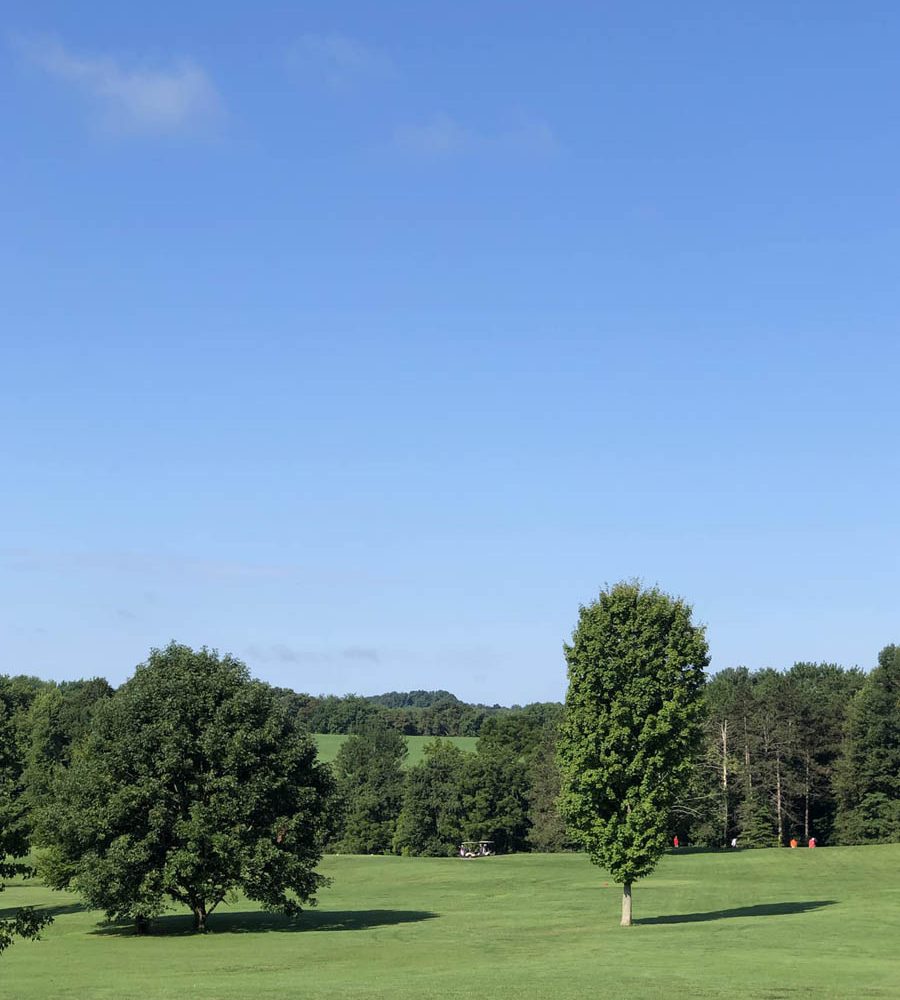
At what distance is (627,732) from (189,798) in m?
20.9

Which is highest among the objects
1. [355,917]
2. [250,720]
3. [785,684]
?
[785,684]

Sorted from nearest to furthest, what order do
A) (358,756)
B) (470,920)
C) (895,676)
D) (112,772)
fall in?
(112,772) < (470,920) < (895,676) < (358,756)

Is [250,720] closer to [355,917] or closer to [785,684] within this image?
[355,917]

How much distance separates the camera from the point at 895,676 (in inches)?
5591

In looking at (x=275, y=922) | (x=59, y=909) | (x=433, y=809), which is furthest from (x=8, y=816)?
(x=433, y=809)

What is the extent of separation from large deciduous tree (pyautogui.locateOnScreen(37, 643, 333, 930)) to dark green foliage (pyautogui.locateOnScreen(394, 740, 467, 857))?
9539cm

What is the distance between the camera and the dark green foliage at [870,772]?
13112 cm

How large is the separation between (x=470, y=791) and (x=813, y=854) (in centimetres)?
5659

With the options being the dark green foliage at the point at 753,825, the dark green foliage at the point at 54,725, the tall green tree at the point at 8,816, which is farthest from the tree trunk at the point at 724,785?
the dark green foliage at the point at 54,725

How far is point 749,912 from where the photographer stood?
6481cm

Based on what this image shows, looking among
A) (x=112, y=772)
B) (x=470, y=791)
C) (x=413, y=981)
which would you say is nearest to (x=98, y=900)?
(x=112, y=772)

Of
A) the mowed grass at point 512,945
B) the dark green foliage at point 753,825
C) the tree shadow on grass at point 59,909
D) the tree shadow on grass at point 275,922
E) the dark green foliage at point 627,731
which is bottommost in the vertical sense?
the tree shadow on grass at point 59,909

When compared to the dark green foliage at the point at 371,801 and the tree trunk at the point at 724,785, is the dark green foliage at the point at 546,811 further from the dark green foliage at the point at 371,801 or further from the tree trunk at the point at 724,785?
the dark green foliage at the point at 371,801

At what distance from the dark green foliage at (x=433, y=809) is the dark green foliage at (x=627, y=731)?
3886 inches
